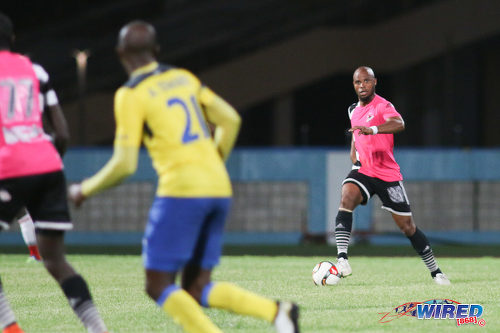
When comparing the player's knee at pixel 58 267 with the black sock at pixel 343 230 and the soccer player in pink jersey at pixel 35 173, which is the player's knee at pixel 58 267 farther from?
the black sock at pixel 343 230

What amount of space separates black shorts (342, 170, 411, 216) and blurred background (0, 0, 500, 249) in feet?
34.2

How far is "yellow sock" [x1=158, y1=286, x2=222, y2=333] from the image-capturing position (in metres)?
5.84

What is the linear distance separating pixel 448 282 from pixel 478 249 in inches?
383

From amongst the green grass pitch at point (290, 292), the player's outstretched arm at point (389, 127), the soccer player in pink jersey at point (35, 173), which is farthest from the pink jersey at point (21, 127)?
the player's outstretched arm at point (389, 127)

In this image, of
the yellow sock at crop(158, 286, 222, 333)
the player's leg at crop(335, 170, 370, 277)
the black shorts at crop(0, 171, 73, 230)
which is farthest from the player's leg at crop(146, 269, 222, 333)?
the player's leg at crop(335, 170, 370, 277)

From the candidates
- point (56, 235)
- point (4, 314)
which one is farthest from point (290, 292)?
point (56, 235)

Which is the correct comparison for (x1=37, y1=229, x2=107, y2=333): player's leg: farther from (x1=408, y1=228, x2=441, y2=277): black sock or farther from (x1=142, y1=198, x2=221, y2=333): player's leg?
(x1=408, y1=228, x2=441, y2=277): black sock

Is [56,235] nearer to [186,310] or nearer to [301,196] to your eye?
[186,310]

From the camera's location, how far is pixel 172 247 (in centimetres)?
590

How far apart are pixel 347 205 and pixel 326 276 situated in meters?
0.95

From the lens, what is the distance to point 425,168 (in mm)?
22703

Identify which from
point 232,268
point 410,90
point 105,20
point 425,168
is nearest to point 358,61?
point 410,90

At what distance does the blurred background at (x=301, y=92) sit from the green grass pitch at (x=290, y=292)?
5.89 meters

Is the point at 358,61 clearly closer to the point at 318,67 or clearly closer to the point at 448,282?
the point at 318,67
